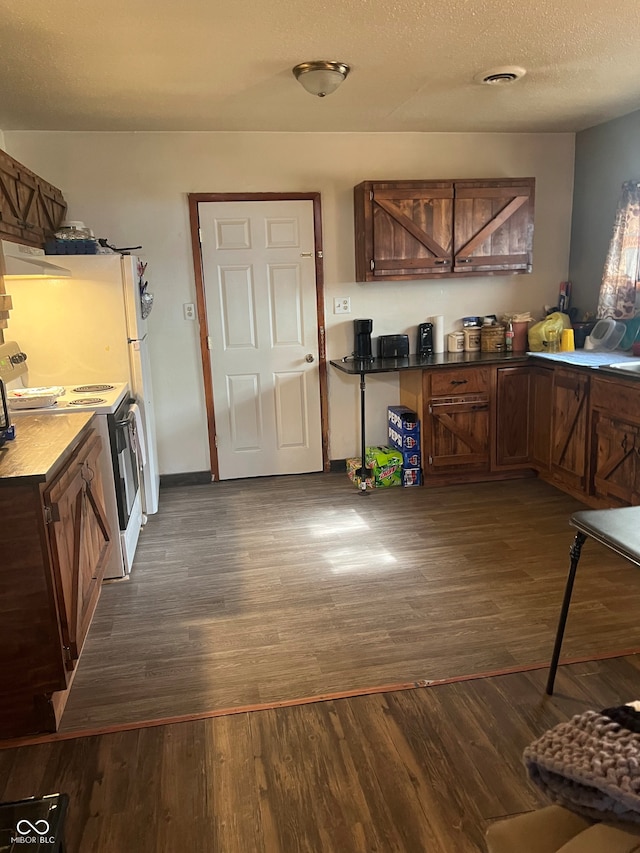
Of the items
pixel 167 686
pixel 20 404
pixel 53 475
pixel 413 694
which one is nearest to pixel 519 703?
pixel 413 694

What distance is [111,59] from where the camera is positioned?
111 inches

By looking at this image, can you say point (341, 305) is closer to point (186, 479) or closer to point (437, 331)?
point (437, 331)

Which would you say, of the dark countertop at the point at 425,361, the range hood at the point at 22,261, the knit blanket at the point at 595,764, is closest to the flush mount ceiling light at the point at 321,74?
the range hood at the point at 22,261

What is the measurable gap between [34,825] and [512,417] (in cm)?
378

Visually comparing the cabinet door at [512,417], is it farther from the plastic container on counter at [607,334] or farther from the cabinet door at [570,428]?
the plastic container on counter at [607,334]

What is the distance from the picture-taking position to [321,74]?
3.01 m

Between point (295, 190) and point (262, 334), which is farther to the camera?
point (262, 334)

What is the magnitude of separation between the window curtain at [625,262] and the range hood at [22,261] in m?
3.50

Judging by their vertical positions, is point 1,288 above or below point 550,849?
above

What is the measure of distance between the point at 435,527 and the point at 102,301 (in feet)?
7.67

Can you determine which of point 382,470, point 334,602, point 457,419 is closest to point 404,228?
point 457,419

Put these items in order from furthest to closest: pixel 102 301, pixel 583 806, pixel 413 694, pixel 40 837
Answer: pixel 102 301 → pixel 413 694 → pixel 40 837 → pixel 583 806

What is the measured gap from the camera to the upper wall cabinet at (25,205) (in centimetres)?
300

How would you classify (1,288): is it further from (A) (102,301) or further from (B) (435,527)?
(B) (435,527)
